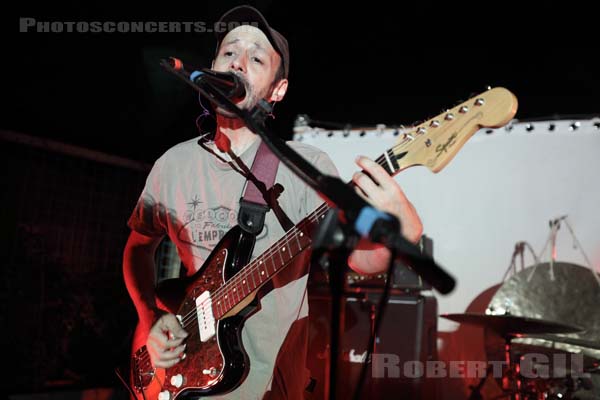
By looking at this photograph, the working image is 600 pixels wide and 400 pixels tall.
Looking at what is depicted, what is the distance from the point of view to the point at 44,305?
16.3 ft

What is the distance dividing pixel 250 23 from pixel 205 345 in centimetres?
149

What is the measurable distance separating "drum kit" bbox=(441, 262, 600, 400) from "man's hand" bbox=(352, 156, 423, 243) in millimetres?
1845

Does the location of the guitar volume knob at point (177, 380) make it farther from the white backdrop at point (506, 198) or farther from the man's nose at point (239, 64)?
the white backdrop at point (506, 198)

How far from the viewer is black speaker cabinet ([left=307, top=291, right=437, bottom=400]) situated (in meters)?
3.78

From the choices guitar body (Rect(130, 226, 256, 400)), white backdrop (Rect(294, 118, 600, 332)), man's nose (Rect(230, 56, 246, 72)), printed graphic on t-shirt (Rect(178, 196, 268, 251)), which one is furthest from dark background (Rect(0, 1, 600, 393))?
guitar body (Rect(130, 226, 256, 400))

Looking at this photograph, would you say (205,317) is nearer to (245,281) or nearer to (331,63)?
(245,281)

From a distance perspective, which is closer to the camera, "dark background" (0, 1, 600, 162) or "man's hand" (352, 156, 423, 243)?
"man's hand" (352, 156, 423, 243)

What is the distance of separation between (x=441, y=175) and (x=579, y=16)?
5.65 feet

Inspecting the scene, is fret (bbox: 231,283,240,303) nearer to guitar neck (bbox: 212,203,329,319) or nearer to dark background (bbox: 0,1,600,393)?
guitar neck (bbox: 212,203,329,319)

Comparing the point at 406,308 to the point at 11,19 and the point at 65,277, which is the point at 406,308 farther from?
the point at 11,19

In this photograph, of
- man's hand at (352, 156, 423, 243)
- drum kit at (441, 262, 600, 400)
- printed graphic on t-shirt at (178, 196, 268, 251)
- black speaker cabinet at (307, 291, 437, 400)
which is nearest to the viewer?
man's hand at (352, 156, 423, 243)

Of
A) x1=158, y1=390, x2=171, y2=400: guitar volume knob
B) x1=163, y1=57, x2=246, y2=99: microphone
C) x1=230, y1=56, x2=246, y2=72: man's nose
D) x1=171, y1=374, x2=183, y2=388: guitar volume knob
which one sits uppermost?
x1=230, y1=56, x2=246, y2=72: man's nose

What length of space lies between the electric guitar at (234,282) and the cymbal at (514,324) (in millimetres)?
1823

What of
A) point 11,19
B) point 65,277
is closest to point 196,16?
point 11,19
